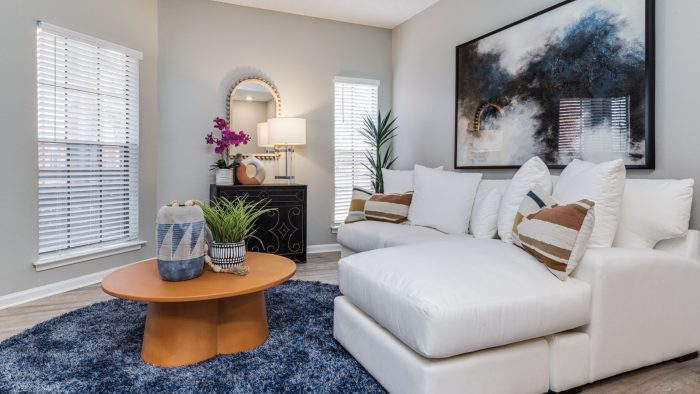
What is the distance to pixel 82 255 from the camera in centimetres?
338

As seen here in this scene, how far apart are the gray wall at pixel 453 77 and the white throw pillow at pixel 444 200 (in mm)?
550

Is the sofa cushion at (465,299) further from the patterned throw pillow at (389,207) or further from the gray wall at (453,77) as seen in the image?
the patterned throw pillow at (389,207)

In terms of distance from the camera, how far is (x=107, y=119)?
3.59 metres

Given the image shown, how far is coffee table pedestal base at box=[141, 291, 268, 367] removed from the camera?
6.36 ft

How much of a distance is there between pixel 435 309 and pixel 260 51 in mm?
3842

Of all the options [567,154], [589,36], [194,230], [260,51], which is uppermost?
[260,51]

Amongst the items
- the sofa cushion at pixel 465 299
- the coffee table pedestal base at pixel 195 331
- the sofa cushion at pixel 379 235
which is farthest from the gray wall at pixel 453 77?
the coffee table pedestal base at pixel 195 331

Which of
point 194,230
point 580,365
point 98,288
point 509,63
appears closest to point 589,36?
point 509,63

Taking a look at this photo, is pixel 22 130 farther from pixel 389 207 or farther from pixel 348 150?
pixel 348 150

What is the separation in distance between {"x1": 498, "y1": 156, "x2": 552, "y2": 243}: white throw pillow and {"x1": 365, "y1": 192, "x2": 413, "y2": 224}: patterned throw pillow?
1.07m

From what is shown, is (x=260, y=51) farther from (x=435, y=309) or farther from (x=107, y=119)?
(x=435, y=309)

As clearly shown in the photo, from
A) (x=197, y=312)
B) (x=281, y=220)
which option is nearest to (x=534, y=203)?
(x=197, y=312)

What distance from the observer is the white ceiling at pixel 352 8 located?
4.26 meters

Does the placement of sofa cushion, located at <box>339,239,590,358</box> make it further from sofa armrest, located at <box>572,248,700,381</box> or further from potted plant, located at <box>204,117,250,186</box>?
potted plant, located at <box>204,117,250,186</box>
